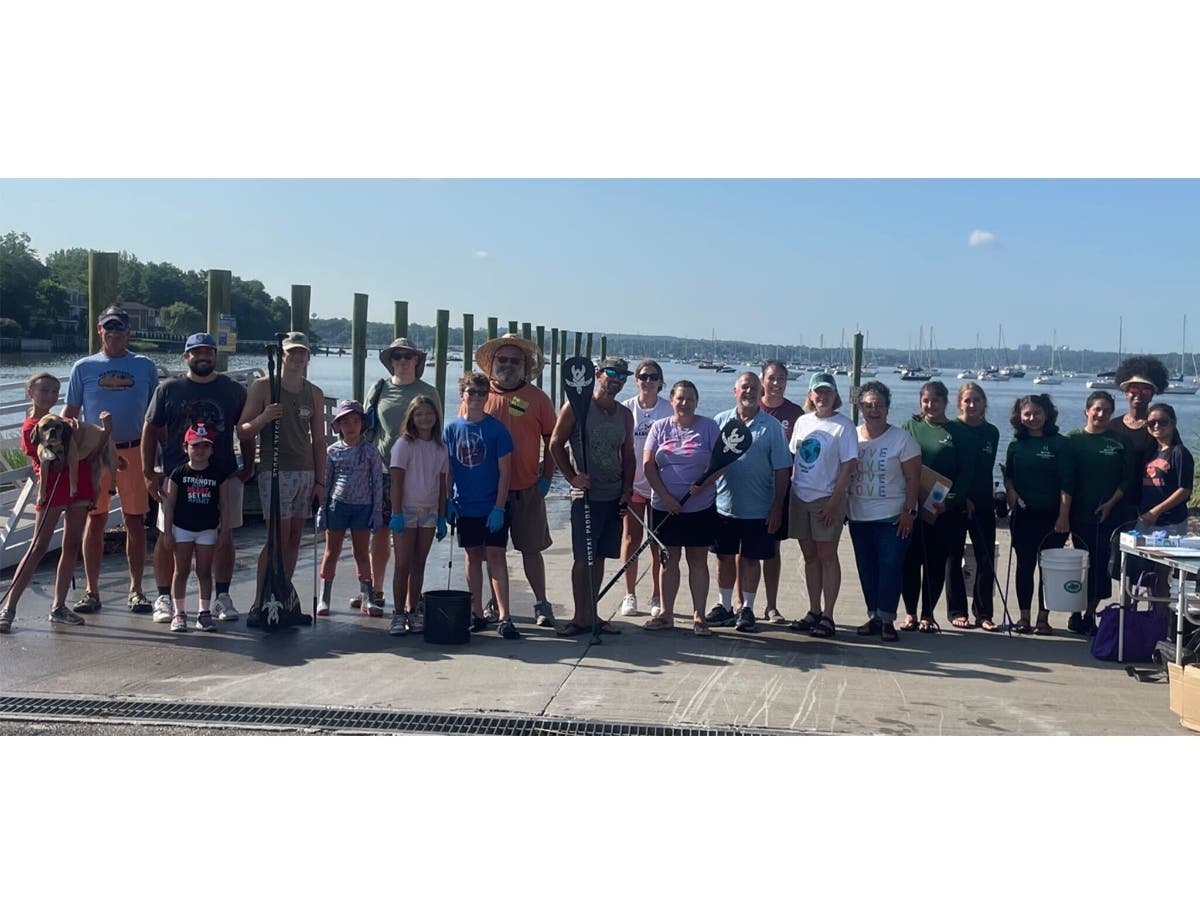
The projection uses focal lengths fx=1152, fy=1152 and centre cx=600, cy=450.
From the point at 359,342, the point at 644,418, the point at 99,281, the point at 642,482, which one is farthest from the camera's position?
the point at 359,342

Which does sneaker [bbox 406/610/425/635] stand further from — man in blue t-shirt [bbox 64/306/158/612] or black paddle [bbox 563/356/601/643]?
man in blue t-shirt [bbox 64/306/158/612]

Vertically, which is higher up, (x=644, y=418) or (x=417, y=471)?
(x=644, y=418)

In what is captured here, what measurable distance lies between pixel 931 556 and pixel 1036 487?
0.81 m

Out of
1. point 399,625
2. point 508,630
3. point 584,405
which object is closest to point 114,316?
point 399,625

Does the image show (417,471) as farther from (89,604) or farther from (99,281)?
(99,281)

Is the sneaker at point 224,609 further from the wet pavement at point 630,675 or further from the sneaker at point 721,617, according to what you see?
the sneaker at point 721,617

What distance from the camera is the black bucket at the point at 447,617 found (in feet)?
22.4

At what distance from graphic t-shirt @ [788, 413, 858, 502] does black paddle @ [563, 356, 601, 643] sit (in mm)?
1382

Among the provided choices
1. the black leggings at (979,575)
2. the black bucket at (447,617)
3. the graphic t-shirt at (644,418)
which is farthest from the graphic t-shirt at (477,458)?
the black leggings at (979,575)

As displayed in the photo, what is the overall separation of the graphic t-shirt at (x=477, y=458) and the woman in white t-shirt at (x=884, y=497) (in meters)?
2.27

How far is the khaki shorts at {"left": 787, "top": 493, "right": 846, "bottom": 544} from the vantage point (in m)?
7.30

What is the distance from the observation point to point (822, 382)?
7.44m

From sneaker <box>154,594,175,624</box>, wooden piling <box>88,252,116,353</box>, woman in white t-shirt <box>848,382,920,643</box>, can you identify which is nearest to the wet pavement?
sneaker <box>154,594,175,624</box>

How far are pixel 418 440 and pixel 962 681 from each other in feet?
11.6
